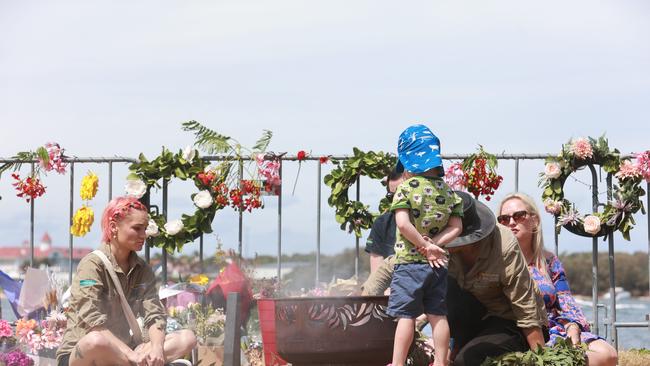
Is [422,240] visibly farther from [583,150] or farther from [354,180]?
[583,150]

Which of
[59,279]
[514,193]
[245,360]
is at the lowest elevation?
[245,360]

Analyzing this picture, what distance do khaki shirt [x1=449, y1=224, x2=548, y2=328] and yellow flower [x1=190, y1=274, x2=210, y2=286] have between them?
7.09 feet

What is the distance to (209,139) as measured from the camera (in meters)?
6.09

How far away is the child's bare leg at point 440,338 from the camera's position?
3.86 meters

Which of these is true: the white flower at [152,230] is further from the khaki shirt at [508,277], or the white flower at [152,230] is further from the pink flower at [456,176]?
the khaki shirt at [508,277]

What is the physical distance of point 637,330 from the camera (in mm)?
6191

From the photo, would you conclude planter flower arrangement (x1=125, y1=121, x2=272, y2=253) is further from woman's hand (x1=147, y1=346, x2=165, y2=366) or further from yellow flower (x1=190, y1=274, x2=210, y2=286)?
woman's hand (x1=147, y1=346, x2=165, y2=366)

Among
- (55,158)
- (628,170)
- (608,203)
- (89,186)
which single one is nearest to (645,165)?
(628,170)

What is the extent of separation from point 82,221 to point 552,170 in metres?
3.01

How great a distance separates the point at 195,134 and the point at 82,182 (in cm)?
82

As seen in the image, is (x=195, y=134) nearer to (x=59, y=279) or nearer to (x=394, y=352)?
(x=59, y=279)

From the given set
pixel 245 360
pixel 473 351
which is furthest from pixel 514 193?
pixel 245 360

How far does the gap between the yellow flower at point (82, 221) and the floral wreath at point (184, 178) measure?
36 centimetres

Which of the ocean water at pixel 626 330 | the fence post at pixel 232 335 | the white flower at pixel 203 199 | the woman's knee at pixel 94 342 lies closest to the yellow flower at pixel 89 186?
the white flower at pixel 203 199
